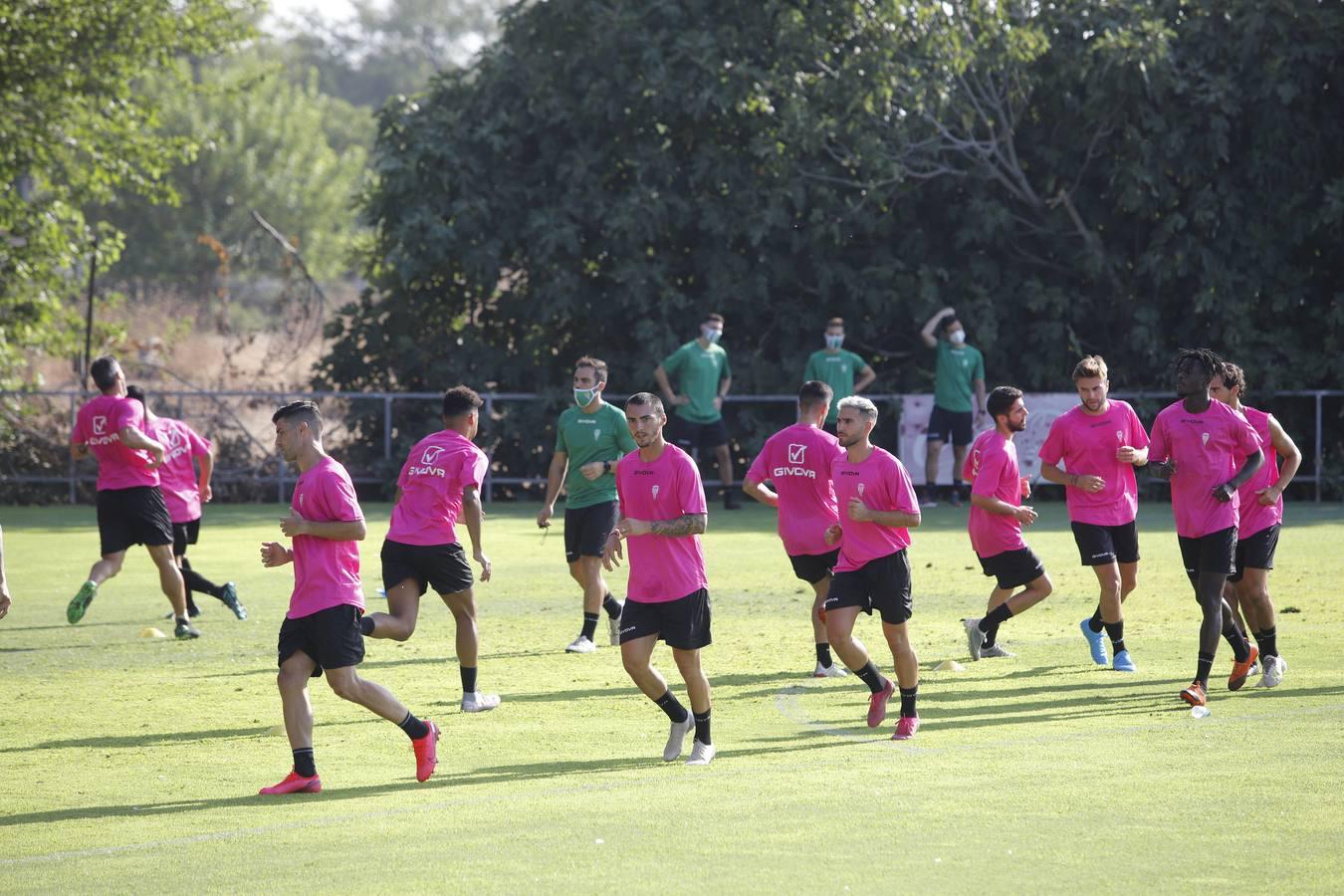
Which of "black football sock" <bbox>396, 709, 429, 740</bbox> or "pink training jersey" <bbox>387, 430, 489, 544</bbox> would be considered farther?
"pink training jersey" <bbox>387, 430, 489, 544</bbox>

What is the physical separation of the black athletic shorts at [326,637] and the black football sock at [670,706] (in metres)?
1.52

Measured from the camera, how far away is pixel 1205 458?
1007cm

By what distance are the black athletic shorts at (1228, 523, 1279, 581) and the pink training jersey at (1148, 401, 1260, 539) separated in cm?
41

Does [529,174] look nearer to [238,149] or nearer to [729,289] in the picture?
[729,289]

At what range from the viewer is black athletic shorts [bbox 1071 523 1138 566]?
1120cm

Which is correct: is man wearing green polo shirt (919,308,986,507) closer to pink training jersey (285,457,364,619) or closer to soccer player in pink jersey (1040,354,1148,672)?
soccer player in pink jersey (1040,354,1148,672)

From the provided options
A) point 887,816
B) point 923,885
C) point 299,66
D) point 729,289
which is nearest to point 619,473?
point 887,816

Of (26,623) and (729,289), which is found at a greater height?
(729,289)

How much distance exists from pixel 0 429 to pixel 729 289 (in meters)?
11.0

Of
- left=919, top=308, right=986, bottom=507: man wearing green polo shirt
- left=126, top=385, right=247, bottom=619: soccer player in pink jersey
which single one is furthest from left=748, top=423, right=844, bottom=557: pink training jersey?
left=919, top=308, right=986, bottom=507: man wearing green polo shirt

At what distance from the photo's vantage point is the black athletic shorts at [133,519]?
1338cm

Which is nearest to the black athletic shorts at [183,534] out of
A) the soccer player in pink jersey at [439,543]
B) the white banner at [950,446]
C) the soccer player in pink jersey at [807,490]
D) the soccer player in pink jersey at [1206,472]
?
the soccer player in pink jersey at [439,543]

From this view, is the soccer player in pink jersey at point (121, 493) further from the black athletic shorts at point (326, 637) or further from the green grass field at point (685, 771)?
the black athletic shorts at point (326, 637)

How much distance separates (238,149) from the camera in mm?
62719
